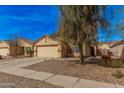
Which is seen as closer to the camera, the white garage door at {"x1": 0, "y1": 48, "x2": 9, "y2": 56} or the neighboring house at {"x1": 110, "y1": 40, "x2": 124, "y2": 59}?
the neighboring house at {"x1": 110, "y1": 40, "x2": 124, "y2": 59}

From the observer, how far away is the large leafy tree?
11344mm

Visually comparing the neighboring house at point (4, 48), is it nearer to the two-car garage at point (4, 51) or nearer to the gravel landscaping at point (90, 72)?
the two-car garage at point (4, 51)

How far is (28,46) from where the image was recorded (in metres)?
34.0

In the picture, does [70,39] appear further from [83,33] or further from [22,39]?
[22,39]

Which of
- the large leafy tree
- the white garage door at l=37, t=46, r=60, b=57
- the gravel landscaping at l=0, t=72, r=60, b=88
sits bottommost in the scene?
the gravel landscaping at l=0, t=72, r=60, b=88

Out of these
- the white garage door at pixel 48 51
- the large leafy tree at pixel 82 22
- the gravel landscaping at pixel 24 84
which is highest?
the large leafy tree at pixel 82 22

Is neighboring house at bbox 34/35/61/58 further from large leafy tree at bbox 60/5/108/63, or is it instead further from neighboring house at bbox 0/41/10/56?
large leafy tree at bbox 60/5/108/63

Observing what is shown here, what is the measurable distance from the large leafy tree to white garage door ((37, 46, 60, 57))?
1211cm

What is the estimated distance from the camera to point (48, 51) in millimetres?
25109

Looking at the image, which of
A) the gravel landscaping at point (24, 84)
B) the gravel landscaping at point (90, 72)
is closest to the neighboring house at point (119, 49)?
the gravel landscaping at point (90, 72)

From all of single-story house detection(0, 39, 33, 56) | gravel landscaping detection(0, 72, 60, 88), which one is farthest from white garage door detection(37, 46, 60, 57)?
gravel landscaping detection(0, 72, 60, 88)

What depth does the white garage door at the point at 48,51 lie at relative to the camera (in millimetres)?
24220
